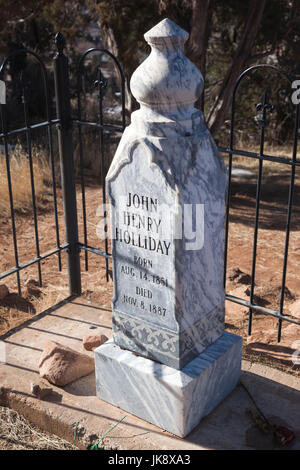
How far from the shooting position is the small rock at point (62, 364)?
10.4 feet

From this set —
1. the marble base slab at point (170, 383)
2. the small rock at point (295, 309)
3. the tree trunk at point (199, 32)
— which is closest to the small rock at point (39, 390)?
the marble base slab at point (170, 383)

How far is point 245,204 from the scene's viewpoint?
299 inches

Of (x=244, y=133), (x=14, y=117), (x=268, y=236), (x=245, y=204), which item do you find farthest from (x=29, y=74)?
(x=268, y=236)

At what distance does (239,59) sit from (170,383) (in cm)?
551

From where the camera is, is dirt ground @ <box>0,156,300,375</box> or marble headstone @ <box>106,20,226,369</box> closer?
marble headstone @ <box>106,20,226,369</box>

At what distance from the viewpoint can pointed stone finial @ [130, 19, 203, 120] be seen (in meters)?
2.42

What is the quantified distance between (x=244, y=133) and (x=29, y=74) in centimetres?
476

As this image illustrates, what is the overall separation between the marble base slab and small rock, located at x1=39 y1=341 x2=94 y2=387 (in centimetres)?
21

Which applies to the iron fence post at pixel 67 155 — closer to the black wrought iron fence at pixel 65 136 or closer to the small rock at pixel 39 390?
the black wrought iron fence at pixel 65 136

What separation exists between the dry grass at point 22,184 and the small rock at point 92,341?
11.9ft

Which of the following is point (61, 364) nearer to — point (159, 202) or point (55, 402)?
point (55, 402)

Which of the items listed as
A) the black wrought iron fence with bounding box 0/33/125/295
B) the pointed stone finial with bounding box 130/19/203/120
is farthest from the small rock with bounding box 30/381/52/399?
the pointed stone finial with bounding box 130/19/203/120

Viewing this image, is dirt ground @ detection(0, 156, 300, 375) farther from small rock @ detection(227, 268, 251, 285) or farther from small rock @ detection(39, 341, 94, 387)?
small rock @ detection(39, 341, 94, 387)

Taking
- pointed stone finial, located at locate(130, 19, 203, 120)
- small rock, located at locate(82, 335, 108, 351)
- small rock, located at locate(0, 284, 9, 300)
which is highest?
pointed stone finial, located at locate(130, 19, 203, 120)
